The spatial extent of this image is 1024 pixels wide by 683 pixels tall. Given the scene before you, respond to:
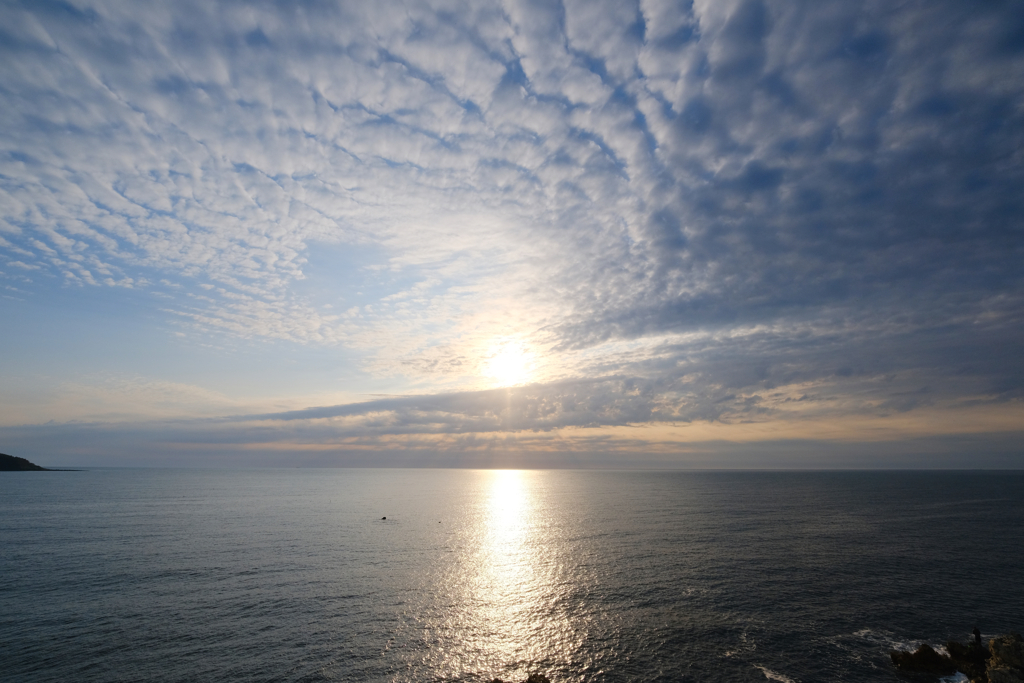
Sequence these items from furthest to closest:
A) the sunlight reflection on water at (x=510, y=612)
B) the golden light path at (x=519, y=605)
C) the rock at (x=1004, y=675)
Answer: the golden light path at (x=519, y=605)
the sunlight reflection on water at (x=510, y=612)
the rock at (x=1004, y=675)

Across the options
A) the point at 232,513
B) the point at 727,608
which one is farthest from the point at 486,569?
the point at 232,513

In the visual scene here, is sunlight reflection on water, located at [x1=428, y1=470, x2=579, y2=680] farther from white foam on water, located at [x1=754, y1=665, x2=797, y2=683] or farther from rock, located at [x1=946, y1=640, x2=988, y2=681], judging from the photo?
rock, located at [x1=946, y1=640, x2=988, y2=681]

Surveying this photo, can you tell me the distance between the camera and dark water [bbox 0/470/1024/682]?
3644cm

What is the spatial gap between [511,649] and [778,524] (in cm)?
8679

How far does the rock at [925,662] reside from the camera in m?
35.6

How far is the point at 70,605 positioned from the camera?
4666cm

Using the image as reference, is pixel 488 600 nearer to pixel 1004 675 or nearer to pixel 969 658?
pixel 969 658

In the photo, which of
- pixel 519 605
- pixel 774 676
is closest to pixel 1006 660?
pixel 774 676

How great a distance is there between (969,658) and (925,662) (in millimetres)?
3966

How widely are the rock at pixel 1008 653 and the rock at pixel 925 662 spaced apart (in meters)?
2.99

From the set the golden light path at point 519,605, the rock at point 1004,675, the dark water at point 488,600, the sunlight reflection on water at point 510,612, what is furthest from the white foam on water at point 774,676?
the sunlight reflection on water at point 510,612

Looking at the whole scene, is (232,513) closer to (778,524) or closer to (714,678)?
(714,678)

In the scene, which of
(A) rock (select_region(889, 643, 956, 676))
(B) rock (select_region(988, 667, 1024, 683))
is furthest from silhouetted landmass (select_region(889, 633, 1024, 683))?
(B) rock (select_region(988, 667, 1024, 683))

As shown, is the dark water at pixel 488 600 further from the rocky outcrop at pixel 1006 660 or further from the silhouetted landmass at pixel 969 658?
the rocky outcrop at pixel 1006 660
